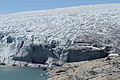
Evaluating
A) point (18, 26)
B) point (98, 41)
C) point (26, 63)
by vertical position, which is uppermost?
point (18, 26)

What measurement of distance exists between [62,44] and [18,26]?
343 inches

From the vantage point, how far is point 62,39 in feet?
93.6

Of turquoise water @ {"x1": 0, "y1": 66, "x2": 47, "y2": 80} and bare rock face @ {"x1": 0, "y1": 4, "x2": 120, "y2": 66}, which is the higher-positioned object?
bare rock face @ {"x1": 0, "y1": 4, "x2": 120, "y2": 66}

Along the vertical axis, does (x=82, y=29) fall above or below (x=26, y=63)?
above

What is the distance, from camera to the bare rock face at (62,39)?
26484mm

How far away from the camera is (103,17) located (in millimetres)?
32812

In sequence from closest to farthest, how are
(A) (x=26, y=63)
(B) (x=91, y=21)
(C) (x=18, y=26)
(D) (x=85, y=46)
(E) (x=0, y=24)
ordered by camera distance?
(D) (x=85, y=46) → (A) (x=26, y=63) → (B) (x=91, y=21) → (C) (x=18, y=26) → (E) (x=0, y=24)

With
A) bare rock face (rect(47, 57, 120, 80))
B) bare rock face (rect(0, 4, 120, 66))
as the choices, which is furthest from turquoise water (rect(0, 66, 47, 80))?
bare rock face (rect(47, 57, 120, 80))

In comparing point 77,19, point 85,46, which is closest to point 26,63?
point 85,46

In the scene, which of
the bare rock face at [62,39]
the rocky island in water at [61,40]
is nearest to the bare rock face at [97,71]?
the rocky island in water at [61,40]

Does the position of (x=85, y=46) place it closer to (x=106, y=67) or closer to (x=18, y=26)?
(x=18, y=26)

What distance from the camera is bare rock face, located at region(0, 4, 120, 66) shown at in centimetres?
2648

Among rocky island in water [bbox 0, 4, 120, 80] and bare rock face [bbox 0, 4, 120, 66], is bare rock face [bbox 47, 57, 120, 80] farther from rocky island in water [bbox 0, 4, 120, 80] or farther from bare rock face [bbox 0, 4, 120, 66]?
bare rock face [bbox 0, 4, 120, 66]

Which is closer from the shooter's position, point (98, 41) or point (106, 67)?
point (106, 67)
